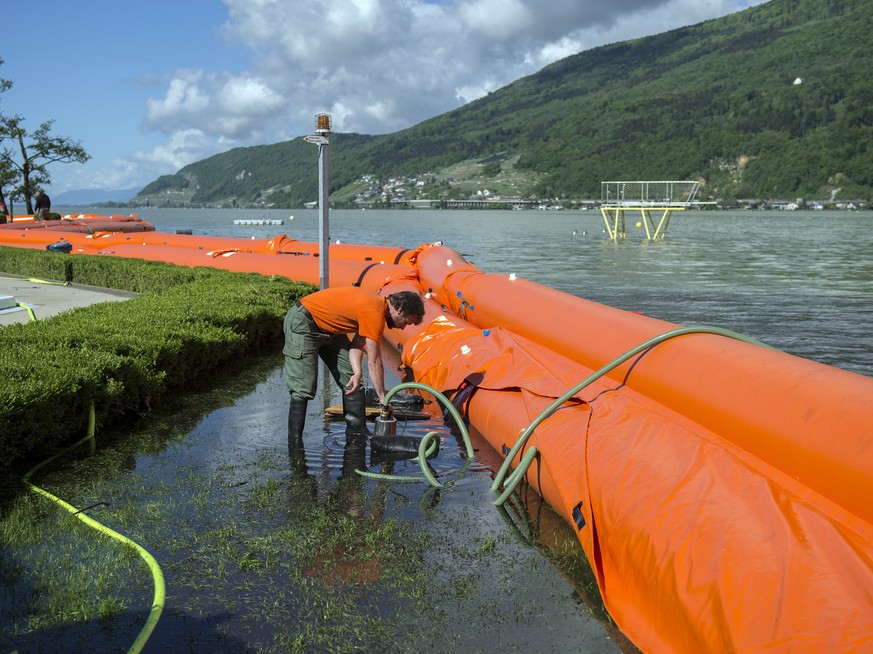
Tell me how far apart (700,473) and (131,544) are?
9.80 ft

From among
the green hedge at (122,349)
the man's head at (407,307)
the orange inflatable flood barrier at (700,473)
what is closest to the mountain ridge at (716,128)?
the green hedge at (122,349)

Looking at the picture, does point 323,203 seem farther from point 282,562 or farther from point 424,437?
point 282,562

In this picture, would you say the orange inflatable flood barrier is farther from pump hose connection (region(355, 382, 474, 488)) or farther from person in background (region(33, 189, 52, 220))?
person in background (region(33, 189, 52, 220))

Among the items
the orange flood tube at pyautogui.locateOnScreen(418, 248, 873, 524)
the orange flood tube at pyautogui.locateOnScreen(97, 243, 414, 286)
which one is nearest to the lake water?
the orange flood tube at pyautogui.locateOnScreen(418, 248, 873, 524)

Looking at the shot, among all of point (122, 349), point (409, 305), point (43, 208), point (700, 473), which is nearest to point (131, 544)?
point (409, 305)

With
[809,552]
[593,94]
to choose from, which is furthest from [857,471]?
[593,94]

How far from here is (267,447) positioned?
6.10m

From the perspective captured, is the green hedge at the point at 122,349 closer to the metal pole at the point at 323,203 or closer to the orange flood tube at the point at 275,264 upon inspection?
the orange flood tube at the point at 275,264

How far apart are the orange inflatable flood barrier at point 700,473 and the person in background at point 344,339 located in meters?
1.03

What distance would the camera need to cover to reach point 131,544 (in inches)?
163

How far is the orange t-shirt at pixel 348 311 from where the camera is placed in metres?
5.79

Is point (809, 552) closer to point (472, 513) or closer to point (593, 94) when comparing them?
point (472, 513)

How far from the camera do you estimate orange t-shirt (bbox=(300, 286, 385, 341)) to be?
5.79 meters

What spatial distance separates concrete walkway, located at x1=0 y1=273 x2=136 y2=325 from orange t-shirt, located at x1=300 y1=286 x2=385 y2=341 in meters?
5.93
